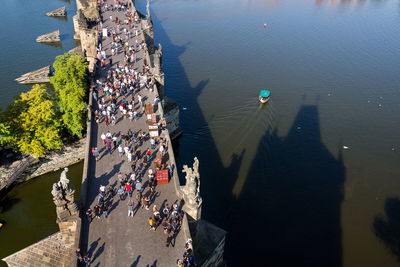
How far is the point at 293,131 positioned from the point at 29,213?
43608mm

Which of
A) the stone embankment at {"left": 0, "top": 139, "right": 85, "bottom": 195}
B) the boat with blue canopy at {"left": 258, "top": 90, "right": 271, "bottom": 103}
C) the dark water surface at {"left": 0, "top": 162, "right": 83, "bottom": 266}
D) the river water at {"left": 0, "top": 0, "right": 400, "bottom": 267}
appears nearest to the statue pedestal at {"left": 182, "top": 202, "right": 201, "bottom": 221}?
the river water at {"left": 0, "top": 0, "right": 400, "bottom": 267}

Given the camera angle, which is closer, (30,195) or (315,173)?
(30,195)

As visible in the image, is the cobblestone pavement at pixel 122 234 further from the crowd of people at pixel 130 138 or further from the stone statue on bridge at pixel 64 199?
the stone statue on bridge at pixel 64 199

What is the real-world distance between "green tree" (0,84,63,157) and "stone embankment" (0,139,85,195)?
198cm

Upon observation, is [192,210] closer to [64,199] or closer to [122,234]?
[122,234]

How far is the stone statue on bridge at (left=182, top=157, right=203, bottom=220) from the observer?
85.6 feet

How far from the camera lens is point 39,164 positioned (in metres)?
46.5

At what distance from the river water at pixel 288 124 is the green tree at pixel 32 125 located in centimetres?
1915

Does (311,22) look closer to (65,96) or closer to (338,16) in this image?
(338,16)

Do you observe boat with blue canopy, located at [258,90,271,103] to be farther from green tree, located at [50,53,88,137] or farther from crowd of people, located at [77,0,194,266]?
green tree, located at [50,53,88,137]

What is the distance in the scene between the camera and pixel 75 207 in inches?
1073

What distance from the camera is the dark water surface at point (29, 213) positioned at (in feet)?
129

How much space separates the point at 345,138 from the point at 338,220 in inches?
746

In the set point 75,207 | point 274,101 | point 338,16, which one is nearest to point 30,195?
point 75,207
